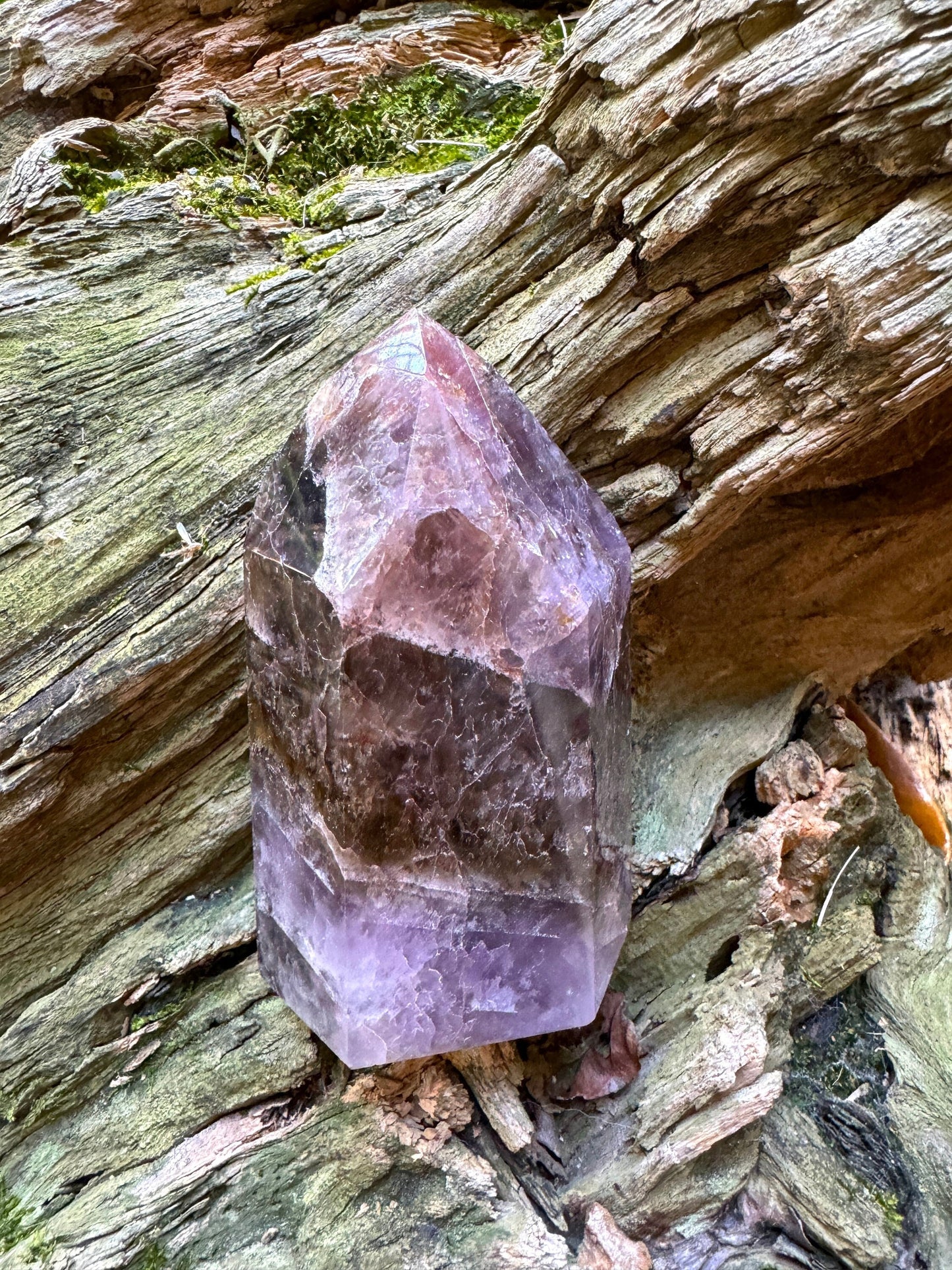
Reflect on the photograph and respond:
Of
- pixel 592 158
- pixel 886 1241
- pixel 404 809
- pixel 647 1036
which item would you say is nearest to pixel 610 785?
pixel 404 809

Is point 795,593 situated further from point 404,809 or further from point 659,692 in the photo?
point 404,809

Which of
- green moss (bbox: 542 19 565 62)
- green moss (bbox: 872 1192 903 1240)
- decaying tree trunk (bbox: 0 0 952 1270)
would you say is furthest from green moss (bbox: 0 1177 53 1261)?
green moss (bbox: 542 19 565 62)

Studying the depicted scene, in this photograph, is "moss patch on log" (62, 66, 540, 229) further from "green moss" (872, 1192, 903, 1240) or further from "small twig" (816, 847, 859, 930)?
"green moss" (872, 1192, 903, 1240)

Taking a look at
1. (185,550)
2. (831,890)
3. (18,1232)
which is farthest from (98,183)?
(831,890)

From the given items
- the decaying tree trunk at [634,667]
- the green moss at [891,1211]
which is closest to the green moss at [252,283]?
the decaying tree trunk at [634,667]

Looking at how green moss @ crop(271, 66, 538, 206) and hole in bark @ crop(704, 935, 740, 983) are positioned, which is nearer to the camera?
hole in bark @ crop(704, 935, 740, 983)

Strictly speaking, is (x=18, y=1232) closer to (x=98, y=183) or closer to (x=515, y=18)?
(x=98, y=183)
